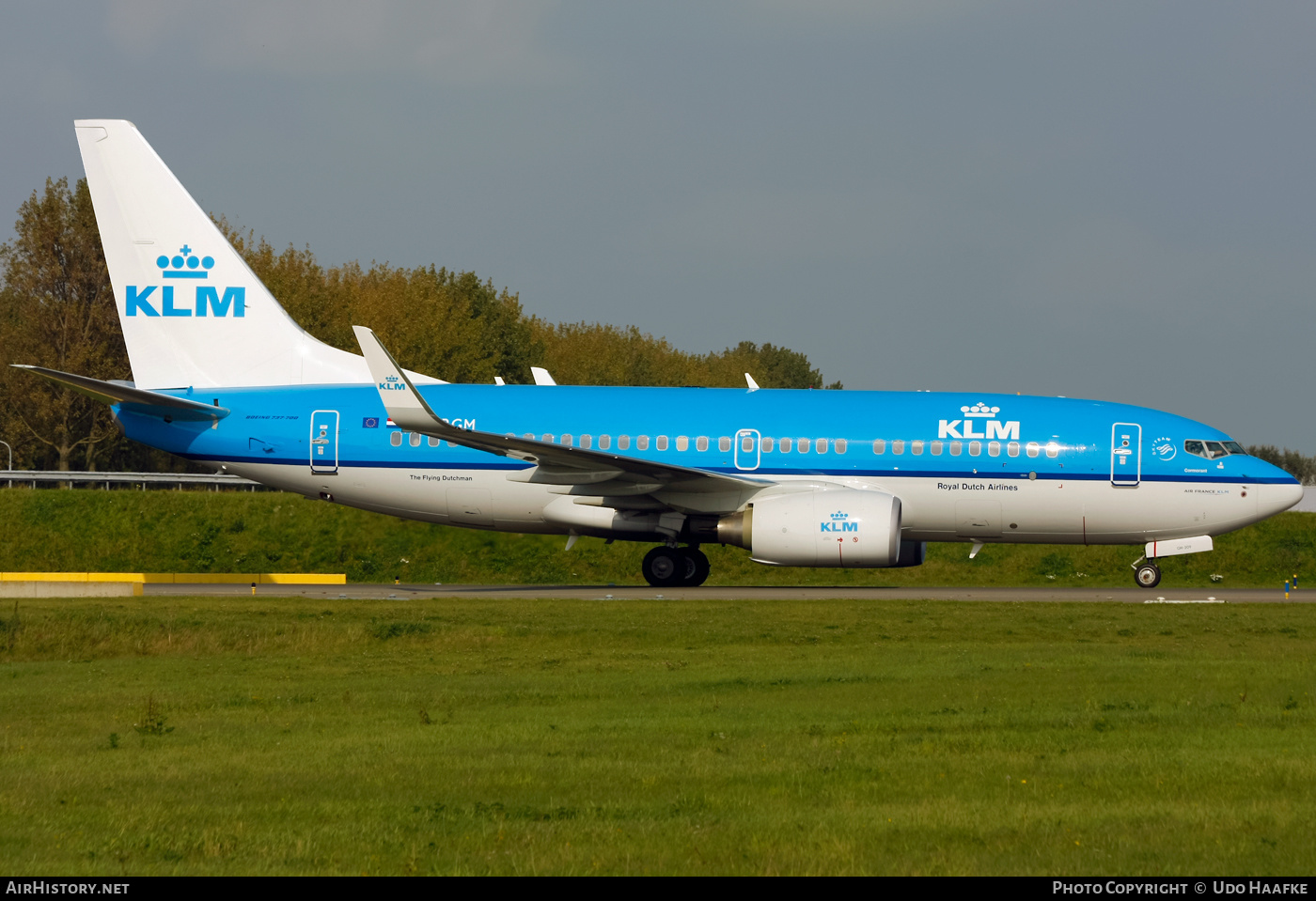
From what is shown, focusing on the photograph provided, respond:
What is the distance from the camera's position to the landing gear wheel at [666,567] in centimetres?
2686

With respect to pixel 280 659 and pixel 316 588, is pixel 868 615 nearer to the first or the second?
pixel 280 659

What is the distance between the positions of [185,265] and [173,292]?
1.98 ft

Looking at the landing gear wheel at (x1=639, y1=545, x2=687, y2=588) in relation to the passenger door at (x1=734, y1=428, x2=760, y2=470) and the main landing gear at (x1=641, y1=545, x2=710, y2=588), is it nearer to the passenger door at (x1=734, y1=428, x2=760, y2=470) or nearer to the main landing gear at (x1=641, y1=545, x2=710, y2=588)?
the main landing gear at (x1=641, y1=545, x2=710, y2=588)

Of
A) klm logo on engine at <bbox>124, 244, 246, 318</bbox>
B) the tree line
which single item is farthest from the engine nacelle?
the tree line

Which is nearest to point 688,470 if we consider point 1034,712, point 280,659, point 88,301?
point 280,659

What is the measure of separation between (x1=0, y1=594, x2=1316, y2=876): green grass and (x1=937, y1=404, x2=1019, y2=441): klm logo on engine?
300 inches

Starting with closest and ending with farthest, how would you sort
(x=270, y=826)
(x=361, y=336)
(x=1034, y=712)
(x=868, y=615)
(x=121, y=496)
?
(x=270, y=826)
(x=1034, y=712)
(x=868, y=615)
(x=361, y=336)
(x=121, y=496)

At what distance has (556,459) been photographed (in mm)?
24453

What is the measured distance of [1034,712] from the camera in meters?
11.5

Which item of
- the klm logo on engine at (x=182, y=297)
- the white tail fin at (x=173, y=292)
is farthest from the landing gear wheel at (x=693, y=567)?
the klm logo on engine at (x=182, y=297)

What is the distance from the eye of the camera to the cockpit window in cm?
2575

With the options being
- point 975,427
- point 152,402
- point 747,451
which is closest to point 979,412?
point 975,427

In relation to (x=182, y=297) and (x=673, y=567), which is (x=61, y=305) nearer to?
(x=182, y=297)
